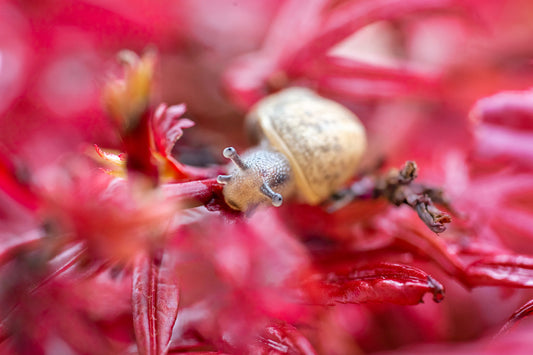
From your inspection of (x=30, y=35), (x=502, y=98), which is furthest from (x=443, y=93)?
(x=30, y=35)

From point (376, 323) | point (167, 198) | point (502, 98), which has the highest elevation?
point (502, 98)

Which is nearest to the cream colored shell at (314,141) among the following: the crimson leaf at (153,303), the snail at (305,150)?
the snail at (305,150)

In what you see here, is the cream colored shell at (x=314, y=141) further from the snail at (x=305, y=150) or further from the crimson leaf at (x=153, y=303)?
the crimson leaf at (x=153, y=303)

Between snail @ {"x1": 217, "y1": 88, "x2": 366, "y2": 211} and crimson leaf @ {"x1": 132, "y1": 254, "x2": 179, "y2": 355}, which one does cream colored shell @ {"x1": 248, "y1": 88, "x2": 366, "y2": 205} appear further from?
crimson leaf @ {"x1": 132, "y1": 254, "x2": 179, "y2": 355}

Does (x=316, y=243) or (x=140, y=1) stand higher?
(x=140, y=1)

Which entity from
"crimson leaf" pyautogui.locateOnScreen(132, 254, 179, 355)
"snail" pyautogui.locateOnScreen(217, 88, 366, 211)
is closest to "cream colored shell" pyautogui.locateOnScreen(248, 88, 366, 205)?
"snail" pyautogui.locateOnScreen(217, 88, 366, 211)

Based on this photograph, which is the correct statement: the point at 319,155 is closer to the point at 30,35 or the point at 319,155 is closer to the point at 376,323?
the point at 376,323

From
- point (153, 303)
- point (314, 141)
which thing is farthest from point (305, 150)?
point (153, 303)

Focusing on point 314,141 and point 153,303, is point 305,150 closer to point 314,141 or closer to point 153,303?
point 314,141
